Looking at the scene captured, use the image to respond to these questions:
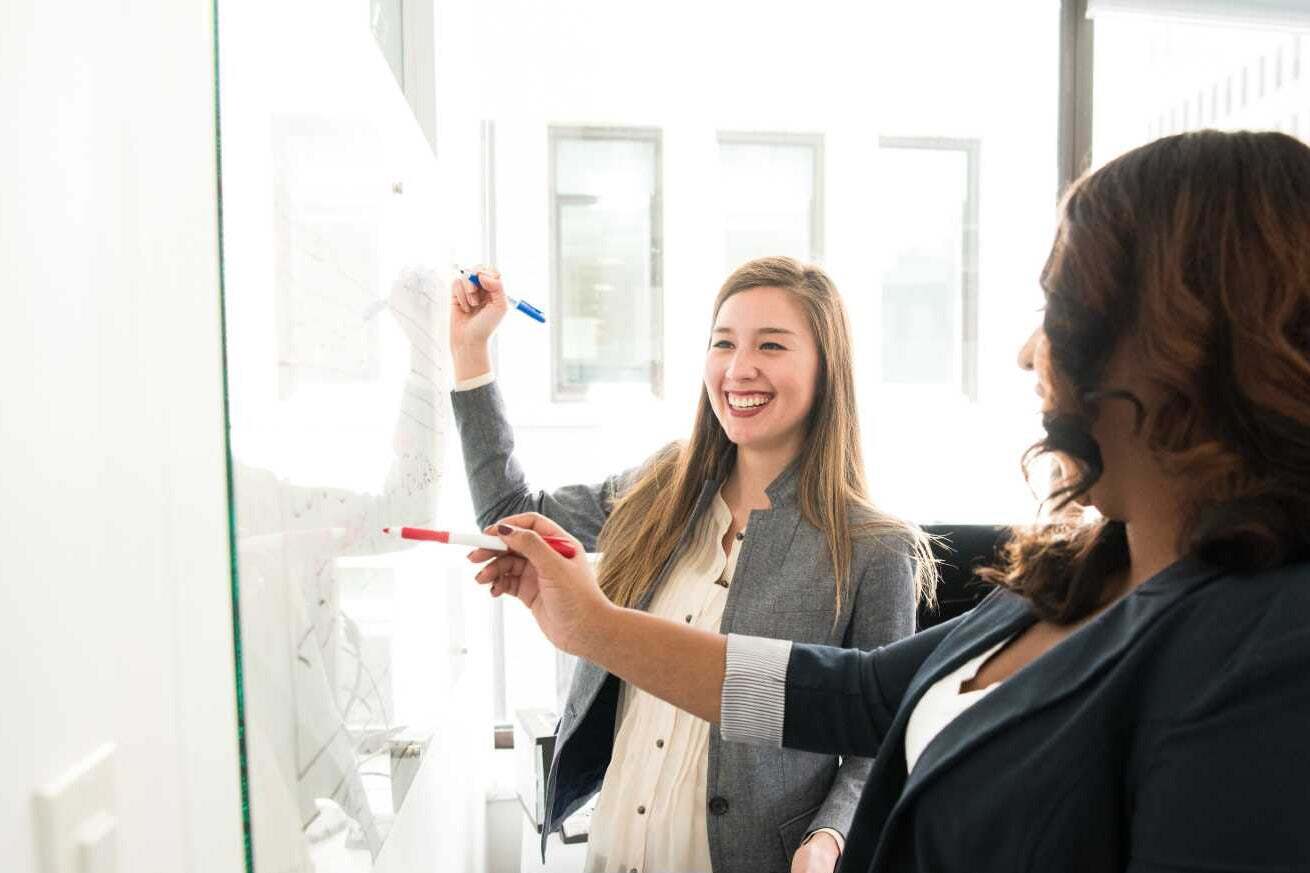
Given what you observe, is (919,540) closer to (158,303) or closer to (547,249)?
(158,303)

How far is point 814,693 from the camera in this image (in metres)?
1.08

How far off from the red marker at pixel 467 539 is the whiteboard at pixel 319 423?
1.2 inches

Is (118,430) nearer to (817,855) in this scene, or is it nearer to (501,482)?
(817,855)

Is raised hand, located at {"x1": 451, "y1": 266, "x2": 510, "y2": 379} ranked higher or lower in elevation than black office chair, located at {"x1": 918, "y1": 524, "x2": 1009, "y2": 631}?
higher

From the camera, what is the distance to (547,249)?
268 centimetres

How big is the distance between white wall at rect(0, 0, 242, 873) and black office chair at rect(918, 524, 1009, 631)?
1569mm

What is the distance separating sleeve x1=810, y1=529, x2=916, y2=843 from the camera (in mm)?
1409

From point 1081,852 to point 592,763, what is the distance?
39.2 inches

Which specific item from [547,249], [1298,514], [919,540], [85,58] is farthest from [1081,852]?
[547,249]

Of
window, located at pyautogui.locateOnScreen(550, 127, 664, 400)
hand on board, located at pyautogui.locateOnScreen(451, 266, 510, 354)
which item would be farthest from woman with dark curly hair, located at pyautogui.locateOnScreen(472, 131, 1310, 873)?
window, located at pyautogui.locateOnScreen(550, 127, 664, 400)

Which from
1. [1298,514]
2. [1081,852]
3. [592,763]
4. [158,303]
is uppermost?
[158,303]

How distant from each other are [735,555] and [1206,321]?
93cm

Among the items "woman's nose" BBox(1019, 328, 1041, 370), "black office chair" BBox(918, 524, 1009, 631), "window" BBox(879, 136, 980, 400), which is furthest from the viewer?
"window" BBox(879, 136, 980, 400)

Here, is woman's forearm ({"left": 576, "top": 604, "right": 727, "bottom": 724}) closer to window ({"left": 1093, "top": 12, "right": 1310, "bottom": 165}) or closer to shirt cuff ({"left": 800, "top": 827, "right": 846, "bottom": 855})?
shirt cuff ({"left": 800, "top": 827, "right": 846, "bottom": 855})
